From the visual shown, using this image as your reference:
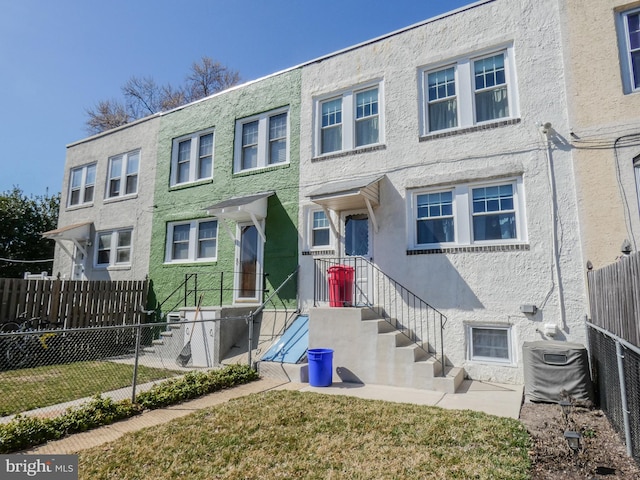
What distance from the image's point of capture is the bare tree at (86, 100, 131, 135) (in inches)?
1042

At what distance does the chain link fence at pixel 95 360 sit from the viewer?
7047 millimetres

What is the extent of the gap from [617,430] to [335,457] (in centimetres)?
345

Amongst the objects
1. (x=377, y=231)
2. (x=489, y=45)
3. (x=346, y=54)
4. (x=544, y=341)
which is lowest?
(x=544, y=341)

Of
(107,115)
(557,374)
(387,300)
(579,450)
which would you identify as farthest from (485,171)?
(107,115)

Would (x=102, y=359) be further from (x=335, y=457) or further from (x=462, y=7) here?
(x=462, y=7)

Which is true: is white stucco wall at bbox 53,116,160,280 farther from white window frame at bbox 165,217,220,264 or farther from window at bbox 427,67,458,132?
window at bbox 427,67,458,132

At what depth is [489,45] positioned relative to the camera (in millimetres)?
8656

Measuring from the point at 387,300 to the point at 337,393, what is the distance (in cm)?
277

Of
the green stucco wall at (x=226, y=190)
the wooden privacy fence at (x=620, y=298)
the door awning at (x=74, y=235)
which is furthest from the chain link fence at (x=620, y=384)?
Result: the door awning at (x=74, y=235)

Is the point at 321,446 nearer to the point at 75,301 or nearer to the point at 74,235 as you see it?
the point at 75,301

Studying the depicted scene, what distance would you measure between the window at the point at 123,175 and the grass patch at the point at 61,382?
7.25 meters

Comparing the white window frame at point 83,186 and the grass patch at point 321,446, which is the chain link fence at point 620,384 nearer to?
the grass patch at point 321,446

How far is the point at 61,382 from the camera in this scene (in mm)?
7887

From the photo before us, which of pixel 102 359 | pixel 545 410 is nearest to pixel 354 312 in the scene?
pixel 545 410
